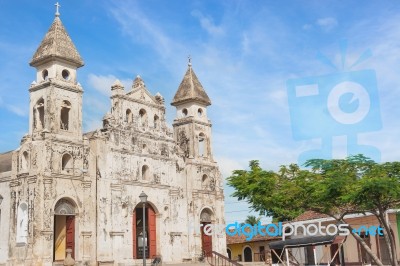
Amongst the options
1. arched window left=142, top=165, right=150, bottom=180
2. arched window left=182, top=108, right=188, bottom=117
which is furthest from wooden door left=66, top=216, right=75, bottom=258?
arched window left=182, top=108, right=188, bottom=117

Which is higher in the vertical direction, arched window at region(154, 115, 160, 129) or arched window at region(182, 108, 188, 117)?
arched window at region(182, 108, 188, 117)

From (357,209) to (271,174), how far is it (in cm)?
380

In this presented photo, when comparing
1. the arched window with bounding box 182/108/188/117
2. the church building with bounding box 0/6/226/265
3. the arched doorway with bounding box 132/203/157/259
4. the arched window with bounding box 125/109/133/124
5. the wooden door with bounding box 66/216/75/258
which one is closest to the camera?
the church building with bounding box 0/6/226/265

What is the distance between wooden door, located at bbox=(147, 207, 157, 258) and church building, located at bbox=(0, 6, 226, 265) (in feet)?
0.20

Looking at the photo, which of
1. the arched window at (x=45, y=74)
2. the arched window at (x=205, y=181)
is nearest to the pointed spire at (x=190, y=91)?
the arched window at (x=205, y=181)

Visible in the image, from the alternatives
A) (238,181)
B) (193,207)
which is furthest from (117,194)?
(238,181)

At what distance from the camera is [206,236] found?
1468 inches

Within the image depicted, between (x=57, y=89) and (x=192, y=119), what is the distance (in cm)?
1060

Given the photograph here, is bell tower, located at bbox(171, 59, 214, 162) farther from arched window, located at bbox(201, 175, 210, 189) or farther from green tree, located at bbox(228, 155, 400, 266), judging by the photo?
green tree, located at bbox(228, 155, 400, 266)

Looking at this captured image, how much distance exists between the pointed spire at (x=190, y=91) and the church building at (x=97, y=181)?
6.0 inches

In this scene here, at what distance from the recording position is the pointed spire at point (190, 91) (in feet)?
124

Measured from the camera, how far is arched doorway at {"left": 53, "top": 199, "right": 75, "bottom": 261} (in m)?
→ 29.0

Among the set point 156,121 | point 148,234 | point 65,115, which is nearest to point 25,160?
point 65,115

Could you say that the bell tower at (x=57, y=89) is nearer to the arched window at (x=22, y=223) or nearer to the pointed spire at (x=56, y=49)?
the pointed spire at (x=56, y=49)
